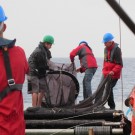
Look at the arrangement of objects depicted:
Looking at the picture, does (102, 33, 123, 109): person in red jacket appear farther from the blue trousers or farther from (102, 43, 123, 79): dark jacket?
the blue trousers

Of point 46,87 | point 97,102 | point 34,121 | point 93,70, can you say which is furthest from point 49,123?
point 93,70

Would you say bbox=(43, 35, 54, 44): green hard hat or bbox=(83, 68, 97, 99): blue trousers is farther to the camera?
bbox=(83, 68, 97, 99): blue trousers

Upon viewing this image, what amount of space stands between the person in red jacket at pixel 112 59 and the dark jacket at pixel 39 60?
1.20 m

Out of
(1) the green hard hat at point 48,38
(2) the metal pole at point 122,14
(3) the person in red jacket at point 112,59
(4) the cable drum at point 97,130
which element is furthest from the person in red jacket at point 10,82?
(3) the person in red jacket at point 112,59

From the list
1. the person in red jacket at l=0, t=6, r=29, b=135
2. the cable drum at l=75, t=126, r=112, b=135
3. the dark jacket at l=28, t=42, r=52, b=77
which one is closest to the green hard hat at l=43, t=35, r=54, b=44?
the dark jacket at l=28, t=42, r=52, b=77

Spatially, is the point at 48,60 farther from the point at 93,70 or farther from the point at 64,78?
the point at 93,70

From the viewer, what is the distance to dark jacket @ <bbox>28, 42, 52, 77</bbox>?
26.8ft

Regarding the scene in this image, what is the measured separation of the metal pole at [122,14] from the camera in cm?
129

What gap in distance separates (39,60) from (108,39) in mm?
1442

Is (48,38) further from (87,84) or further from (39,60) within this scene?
(87,84)

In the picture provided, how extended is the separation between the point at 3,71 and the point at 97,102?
4.37 meters

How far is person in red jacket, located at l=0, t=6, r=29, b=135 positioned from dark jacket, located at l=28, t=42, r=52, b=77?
486 centimetres

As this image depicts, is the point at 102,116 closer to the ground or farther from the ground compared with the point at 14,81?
closer to the ground

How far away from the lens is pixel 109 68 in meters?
8.96
